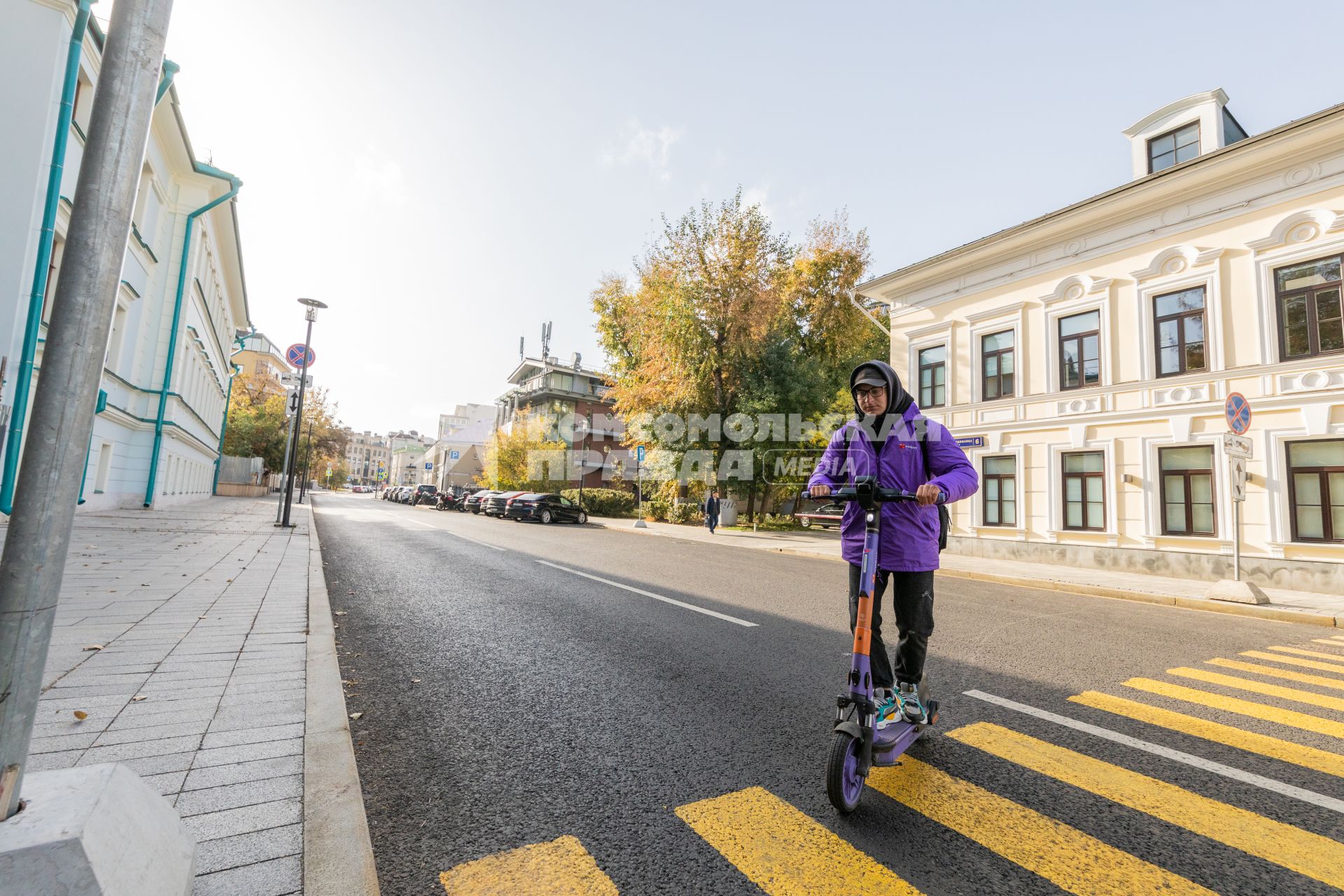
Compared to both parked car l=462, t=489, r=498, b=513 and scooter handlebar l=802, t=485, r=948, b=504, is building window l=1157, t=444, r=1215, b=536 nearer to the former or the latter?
scooter handlebar l=802, t=485, r=948, b=504

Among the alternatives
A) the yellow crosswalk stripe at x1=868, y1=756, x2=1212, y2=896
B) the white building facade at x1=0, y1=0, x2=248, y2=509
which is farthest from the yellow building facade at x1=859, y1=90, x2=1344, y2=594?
the white building facade at x1=0, y1=0, x2=248, y2=509

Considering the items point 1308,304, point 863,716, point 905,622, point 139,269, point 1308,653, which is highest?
point 139,269

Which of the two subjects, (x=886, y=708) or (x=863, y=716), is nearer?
(x=863, y=716)

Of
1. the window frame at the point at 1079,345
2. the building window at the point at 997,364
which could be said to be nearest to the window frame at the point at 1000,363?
the building window at the point at 997,364

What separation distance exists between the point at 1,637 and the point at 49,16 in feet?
52.9

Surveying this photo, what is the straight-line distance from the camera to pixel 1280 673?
216 inches

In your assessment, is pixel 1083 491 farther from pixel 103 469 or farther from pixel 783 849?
pixel 103 469

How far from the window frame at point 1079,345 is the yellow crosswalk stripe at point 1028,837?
15.9m

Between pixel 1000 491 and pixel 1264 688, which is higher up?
pixel 1000 491

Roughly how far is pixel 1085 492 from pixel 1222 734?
1373cm

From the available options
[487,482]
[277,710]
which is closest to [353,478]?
[487,482]

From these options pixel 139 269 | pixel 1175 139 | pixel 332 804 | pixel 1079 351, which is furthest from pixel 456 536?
pixel 1175 139

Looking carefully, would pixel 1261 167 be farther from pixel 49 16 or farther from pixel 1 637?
pixel 49 16

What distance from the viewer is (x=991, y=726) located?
3.77 m
